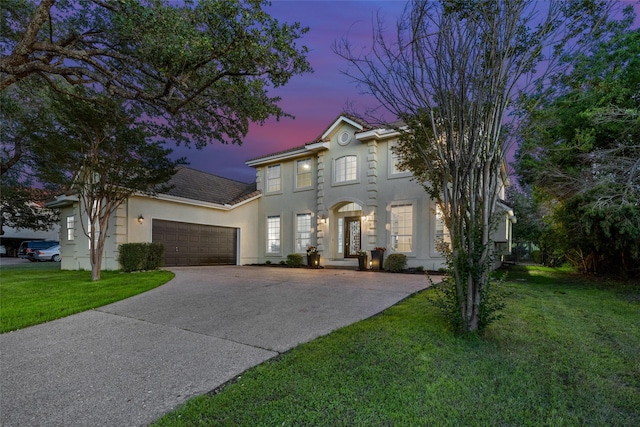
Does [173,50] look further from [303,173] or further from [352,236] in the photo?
[352,236]

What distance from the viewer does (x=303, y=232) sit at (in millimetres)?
14914

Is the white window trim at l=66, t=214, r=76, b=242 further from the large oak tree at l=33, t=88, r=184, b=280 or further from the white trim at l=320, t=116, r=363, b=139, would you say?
the white trim at l=320, t=116, r=363, b=139

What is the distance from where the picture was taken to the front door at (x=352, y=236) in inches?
559

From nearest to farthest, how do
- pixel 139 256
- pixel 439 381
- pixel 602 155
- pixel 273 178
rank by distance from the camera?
1. pixel 439 381
2. pixel 602 155
3. pixel 139 256
4. pixel 273 178

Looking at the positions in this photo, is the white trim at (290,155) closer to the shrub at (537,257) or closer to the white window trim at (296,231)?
the white window trim at (296,231)

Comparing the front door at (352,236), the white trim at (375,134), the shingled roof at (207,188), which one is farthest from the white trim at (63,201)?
the white trim at (375,134)

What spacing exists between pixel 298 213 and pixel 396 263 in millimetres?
5506

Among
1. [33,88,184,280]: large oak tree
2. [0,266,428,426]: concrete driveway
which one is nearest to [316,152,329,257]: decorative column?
[33,88,184,280]: large oak tree

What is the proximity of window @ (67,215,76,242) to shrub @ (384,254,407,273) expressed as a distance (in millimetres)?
14060

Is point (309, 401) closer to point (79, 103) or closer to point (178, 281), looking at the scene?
point (178, 281)

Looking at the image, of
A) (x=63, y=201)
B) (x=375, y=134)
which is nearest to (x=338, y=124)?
(x=375, y=134)

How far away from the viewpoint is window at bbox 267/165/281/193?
16.1 meters

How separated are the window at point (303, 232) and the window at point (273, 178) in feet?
7.15

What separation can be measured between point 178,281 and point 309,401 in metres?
7.47
